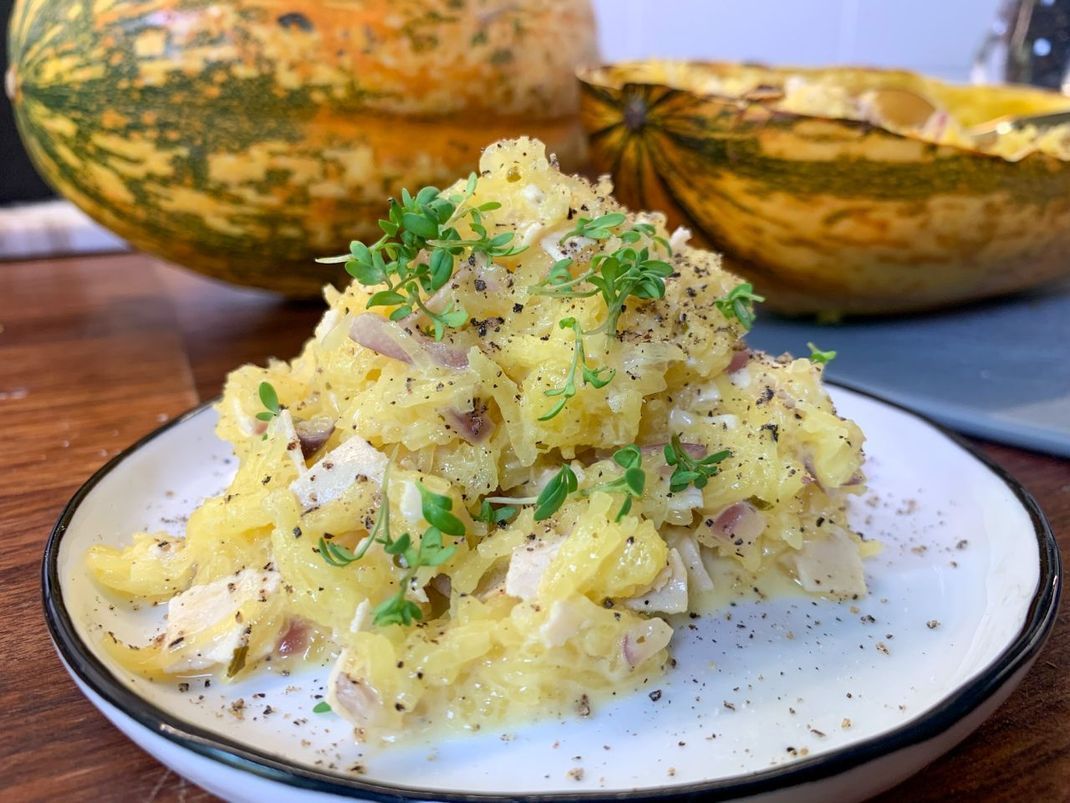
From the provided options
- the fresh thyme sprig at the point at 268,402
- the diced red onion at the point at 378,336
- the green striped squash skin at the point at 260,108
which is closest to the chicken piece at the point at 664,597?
the diced red onion at the point at 378,336

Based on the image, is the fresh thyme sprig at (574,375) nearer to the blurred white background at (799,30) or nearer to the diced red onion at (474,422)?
the diced red onion at (474,422)

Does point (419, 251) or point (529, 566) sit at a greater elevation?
point (419, 251)

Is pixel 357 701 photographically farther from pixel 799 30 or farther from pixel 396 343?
pixel 799 30

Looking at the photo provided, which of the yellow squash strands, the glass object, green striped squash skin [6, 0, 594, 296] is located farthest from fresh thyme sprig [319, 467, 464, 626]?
the glass object

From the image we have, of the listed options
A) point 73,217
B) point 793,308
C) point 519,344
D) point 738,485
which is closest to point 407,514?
point 519,344

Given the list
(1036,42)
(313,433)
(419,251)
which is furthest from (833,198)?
(1036,42)

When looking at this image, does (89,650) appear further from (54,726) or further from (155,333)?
(155,333)

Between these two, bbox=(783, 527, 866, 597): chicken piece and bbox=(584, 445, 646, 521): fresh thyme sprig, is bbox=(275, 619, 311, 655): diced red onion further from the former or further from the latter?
bbox=(783, 527, 866, 597): chicken piece
